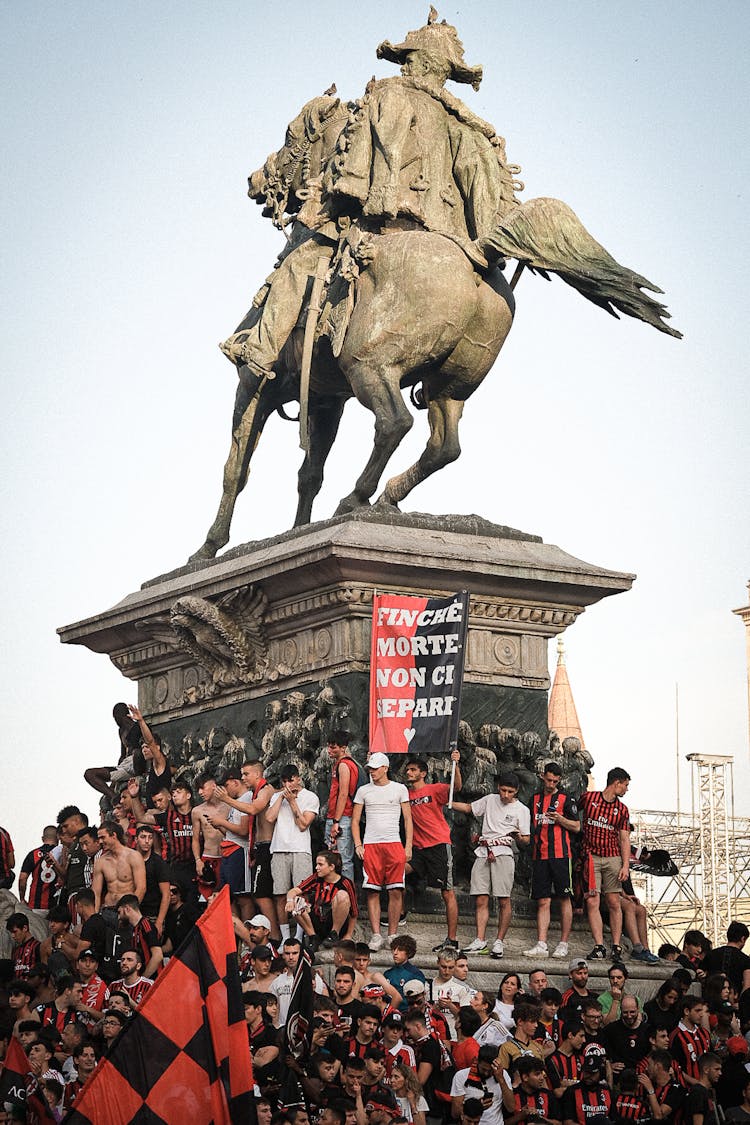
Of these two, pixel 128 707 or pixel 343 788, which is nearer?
pixel 343 788

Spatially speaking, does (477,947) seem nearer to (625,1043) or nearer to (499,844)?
(499,844)

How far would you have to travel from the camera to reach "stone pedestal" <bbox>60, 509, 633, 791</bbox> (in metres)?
21.4

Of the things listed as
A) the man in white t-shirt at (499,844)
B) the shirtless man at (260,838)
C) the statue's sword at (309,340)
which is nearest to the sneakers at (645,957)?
the man in white t-shirt at (499,844)

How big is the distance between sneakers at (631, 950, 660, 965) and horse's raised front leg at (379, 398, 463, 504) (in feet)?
15.7

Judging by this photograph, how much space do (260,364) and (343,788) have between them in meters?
5.04

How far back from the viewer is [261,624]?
22406 millimetres

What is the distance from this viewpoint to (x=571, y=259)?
74.3 ft

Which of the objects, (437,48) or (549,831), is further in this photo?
(437,48)

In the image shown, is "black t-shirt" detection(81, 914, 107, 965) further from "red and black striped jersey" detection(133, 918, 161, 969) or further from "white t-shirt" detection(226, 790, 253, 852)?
"white t-shirt" detection(226, 790, 253, 852)

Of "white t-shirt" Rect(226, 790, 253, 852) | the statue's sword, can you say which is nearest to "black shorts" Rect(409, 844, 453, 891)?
"white t-shirt" Rect(226, 790, 253, 852)

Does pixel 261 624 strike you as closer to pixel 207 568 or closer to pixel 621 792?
pixel 207 568

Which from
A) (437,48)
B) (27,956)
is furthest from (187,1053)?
(437,48)

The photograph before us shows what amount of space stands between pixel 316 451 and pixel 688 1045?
8.31 meters

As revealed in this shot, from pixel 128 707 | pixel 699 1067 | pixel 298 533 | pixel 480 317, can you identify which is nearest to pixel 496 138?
pixel 480 317
